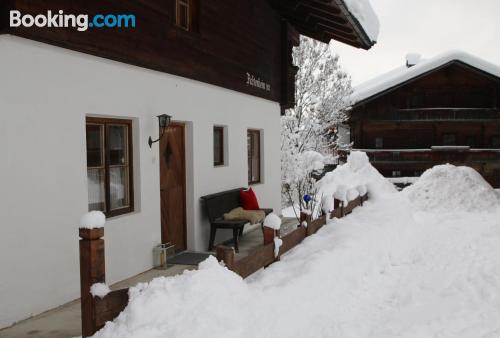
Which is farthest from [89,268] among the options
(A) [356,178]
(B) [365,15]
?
(A) [356,178]

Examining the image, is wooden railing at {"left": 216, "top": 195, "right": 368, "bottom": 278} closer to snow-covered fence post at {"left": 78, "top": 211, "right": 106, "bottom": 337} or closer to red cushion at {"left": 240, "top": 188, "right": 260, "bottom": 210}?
snow-covered fence post at {"left": 78, "top": 211, "right": 106, "bottom": 337}

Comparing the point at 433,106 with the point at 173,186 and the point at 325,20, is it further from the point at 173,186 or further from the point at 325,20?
the point at 173,186

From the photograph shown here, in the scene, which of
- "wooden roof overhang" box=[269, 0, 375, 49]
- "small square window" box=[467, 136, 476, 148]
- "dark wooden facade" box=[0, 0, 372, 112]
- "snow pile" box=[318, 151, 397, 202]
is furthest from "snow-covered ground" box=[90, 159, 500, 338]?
"small square window" box=[467, 136, 476, 148]

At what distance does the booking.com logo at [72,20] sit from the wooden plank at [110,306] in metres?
2.69

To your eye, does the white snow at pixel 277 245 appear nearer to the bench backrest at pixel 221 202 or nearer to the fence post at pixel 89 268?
the bench backrest at pixel 221 202

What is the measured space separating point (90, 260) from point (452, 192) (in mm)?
13506

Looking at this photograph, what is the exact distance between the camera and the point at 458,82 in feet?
86.6

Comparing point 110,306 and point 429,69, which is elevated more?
point 429,69

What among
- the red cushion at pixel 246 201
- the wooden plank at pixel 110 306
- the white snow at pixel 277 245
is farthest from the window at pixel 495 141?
the wooden plank at pixel 110 306

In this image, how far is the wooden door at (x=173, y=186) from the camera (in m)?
7.64

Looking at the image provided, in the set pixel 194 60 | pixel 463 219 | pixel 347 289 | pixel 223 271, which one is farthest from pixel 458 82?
pixel 223 271

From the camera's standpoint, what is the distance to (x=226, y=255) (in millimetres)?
4703

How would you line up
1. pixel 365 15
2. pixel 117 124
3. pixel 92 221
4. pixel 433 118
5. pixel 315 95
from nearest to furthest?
pixel 92 221, pixel 117 124, pixel 365 15, pixel 315 95, pixel 433 118

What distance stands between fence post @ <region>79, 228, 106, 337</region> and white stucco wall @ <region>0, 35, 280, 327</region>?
1.36 m
